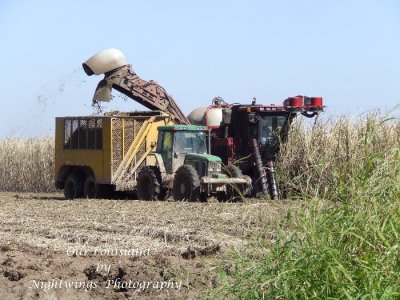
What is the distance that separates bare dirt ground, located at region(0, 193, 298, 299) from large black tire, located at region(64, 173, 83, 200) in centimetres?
482

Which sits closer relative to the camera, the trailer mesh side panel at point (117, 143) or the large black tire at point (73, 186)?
the trailer mesh side panel at point (117, 143)

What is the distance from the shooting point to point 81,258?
34.3 ft

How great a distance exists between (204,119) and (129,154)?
6.76ft

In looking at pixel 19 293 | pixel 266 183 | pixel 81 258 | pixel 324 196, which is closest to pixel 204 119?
pixel 266 183

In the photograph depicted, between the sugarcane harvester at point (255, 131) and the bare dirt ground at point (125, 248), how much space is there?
253 centimetres

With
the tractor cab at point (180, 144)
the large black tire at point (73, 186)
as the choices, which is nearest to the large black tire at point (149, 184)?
the tractor cab at point (180, 144)

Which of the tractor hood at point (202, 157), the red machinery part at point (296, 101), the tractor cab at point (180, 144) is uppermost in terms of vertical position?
the red machinery part at point (296, 101)

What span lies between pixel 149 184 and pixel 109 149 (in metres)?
1.54

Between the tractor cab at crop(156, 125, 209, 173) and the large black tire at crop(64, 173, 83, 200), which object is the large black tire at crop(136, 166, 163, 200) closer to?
the tractor cab at crop(156, 125, 209, 173)

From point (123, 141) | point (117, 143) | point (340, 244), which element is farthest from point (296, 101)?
point (340, 244)

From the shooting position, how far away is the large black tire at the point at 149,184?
19.2 m

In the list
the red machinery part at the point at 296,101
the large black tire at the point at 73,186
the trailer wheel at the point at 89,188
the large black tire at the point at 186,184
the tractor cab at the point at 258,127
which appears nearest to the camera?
the large black tire at the point at 186,184

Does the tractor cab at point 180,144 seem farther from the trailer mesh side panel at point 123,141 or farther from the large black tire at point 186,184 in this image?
the trailer mesh side panel at point 123,141

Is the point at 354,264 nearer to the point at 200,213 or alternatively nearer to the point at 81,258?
the point at 81,258
